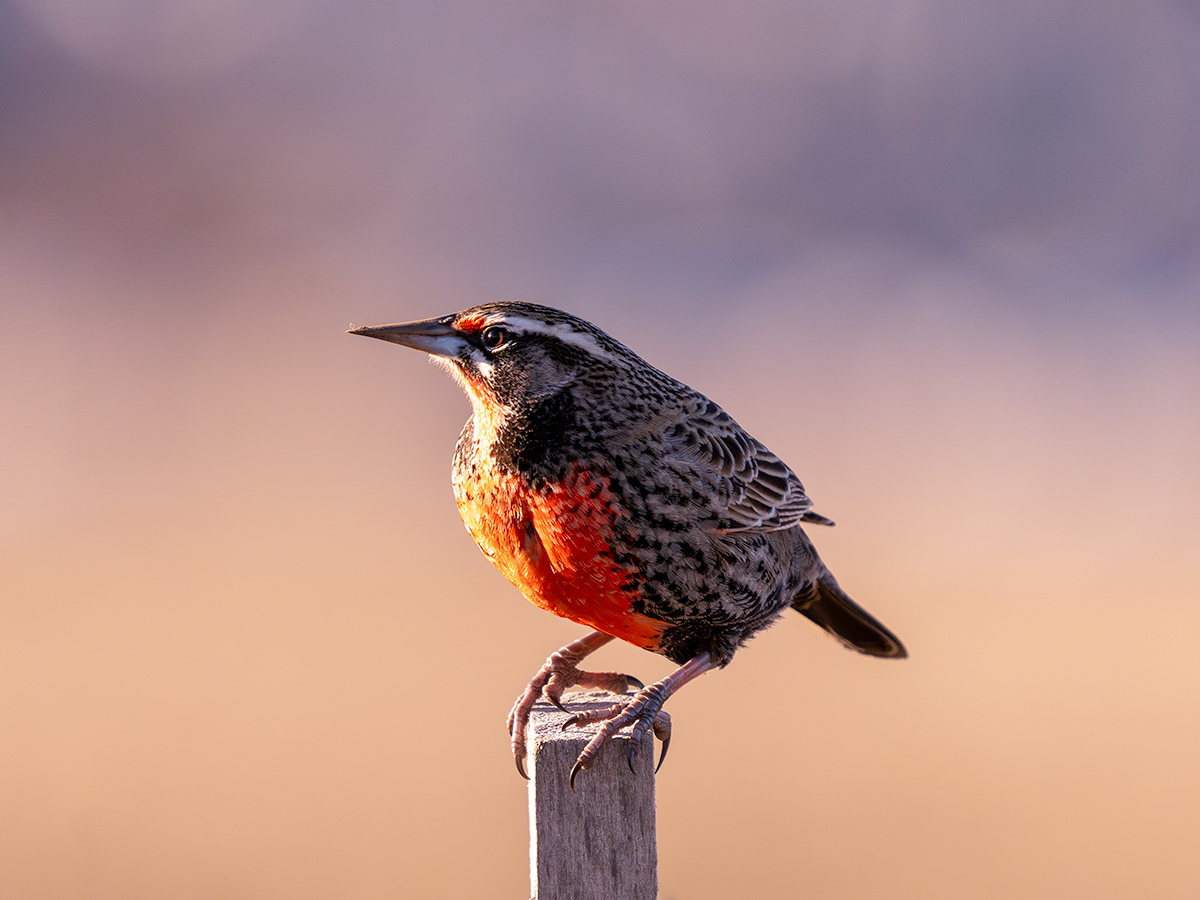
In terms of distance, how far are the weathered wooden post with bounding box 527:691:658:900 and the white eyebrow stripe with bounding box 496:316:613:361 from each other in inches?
35.3

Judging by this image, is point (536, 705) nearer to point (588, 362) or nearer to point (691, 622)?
point (691, 622)

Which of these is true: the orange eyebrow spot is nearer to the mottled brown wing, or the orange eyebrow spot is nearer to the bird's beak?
the bird's beak

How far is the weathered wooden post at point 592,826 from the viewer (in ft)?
7.52

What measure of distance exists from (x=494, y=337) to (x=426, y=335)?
16cm

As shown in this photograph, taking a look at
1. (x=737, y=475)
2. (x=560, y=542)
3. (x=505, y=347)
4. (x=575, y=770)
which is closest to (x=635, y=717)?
(x=575, y=770)

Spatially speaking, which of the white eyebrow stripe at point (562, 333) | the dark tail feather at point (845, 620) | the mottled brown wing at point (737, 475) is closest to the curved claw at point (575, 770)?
the mottled brown wing at point (737, 475)

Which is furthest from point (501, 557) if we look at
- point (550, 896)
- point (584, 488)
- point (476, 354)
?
point (550, 896)

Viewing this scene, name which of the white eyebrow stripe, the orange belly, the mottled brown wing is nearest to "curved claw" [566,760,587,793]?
the orange belly

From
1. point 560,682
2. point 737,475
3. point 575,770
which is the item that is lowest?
point 575,770

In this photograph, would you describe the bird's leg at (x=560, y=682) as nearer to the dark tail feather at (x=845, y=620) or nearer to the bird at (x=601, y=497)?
the bird at (x=601, y=497)

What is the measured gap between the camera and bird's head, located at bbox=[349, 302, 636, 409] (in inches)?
98.5

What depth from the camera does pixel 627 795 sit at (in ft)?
7.62

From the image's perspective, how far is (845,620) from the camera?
3492 millimetres

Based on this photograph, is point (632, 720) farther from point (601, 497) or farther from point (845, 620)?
point (845, 620)
